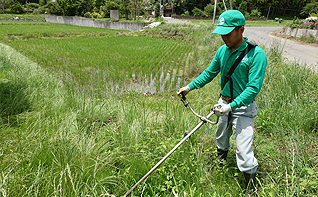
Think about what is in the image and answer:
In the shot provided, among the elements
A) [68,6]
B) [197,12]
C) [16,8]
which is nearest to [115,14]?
[68,6]

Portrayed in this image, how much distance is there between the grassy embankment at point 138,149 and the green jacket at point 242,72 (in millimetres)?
681

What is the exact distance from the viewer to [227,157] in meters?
2.49

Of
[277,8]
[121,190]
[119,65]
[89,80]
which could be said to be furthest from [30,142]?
[277,8]

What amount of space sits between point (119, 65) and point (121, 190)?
25.2ft

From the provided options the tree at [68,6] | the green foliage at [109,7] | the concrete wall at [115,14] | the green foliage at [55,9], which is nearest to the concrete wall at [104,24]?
the concrete wall at [115,14]

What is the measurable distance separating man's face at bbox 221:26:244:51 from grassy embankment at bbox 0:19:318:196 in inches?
40.9

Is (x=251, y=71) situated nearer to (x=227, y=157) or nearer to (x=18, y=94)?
(x=227, y=157)

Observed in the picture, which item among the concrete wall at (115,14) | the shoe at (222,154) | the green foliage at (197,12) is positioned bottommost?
the shoe at (222,154)

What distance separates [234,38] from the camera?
175cm

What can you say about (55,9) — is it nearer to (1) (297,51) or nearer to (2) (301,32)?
(2) (301,32)

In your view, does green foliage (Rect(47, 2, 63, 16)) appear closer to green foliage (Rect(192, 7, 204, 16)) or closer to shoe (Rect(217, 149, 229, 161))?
green foliage (Rect(192, 7, 204, 16))

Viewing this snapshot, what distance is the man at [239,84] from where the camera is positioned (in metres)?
1.66

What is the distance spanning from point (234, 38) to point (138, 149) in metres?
1.64

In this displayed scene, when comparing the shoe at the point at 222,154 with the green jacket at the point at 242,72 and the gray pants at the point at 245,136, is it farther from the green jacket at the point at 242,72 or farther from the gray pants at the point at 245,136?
the green jacket at the point at 242,72
